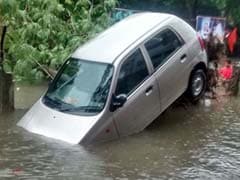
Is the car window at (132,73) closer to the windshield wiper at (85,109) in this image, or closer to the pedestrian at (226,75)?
the windshield wiper at (85,109)

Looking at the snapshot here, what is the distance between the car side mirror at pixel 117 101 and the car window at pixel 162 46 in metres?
1.24

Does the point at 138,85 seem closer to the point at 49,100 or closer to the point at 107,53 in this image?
the point at 107,53

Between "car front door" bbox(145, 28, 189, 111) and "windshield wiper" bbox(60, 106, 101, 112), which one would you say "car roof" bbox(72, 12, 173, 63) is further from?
"windshield wiper" bbox(60, 106, 101, 112)

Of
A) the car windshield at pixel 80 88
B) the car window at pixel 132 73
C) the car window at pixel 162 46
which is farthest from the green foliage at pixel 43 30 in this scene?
the car window at pixel 132 73

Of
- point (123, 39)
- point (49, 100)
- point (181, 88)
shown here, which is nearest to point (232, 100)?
point (181, 88)

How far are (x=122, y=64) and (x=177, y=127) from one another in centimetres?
177

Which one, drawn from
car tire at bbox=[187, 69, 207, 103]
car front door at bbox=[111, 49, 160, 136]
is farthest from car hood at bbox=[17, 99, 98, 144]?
car tire at bbox=[187, 69, 207, 103]

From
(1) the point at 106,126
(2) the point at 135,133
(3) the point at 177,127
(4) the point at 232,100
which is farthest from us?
(4) the point at 232,100

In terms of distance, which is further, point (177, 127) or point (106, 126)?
point (177, 127)

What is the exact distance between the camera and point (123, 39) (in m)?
A: 10.5

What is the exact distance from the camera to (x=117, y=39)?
34.8 feet

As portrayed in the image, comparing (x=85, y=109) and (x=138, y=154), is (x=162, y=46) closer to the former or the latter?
(x=85, y=109)

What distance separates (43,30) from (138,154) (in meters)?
4.52

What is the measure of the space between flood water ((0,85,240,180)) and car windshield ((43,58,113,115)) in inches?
24.8
